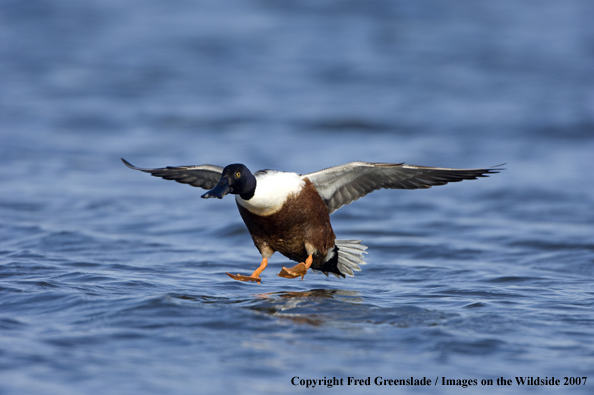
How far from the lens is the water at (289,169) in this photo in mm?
4570

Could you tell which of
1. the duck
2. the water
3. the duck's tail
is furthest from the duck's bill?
the duck's tail

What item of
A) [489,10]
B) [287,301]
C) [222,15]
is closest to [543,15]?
[489,10]

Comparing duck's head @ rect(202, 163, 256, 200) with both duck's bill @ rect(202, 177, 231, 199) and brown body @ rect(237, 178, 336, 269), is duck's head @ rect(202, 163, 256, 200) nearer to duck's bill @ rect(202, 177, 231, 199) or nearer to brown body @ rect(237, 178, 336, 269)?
duck's bill @ rect(202, 177, 231, 199)

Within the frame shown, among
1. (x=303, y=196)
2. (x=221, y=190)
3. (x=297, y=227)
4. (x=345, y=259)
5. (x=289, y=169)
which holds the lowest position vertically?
(x=345, y=259)

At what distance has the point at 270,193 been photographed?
6.05 metres

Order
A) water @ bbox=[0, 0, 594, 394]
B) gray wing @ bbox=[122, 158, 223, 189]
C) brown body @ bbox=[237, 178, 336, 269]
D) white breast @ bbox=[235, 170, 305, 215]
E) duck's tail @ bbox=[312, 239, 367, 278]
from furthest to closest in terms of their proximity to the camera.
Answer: duck's tail @ bbox=[312, 239, 367, 278] < gray wing @ bbox=[122, 158, 223, 189] < brown body @ bbox=[237, 178, 336, 269] < white breast @ bbox=[235, 170, 305, 215] < water @ bbox=[0, 0, 594, 394]

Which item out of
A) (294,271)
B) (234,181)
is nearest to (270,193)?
(234,181)

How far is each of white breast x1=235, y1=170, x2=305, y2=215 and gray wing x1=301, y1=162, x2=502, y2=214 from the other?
35cm

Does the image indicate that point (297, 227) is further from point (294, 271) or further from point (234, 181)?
point (234, 181)

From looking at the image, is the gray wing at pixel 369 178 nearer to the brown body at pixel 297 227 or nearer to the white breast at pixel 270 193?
the brown body at pixel 297 227

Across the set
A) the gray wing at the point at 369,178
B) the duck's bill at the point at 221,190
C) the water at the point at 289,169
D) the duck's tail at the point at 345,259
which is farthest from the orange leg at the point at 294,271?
the duck's bill at the point at 221,190

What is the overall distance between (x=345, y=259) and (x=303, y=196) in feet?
3.73

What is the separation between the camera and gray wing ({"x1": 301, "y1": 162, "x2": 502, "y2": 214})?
647 centimetres

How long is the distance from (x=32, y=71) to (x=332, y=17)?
1079 centimetres
